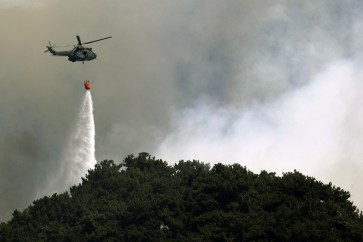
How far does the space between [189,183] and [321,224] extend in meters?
33.9

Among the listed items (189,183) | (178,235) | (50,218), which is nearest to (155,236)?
(178,235)

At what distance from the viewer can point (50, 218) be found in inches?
6501

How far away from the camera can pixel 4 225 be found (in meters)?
160

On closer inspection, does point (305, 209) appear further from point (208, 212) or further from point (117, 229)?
point (117, 229)

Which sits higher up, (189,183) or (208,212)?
(189,183)

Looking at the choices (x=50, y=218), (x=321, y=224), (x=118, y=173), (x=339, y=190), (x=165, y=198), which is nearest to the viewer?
(x=321, y=224)

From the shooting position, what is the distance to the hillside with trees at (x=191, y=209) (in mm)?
125188

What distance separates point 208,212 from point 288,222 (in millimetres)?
14455

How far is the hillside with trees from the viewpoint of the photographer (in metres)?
125

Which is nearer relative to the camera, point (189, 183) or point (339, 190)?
point (339, 190)

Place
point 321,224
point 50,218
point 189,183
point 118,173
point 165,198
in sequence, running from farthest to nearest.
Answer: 1. point 118,173
2. point 50,218
3. point 189,183
4. point 165,198
5. point 321,224

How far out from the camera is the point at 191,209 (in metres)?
140

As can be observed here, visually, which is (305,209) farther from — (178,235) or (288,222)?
(178,235)

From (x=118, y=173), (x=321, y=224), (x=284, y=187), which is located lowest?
(x=321, y=224)
